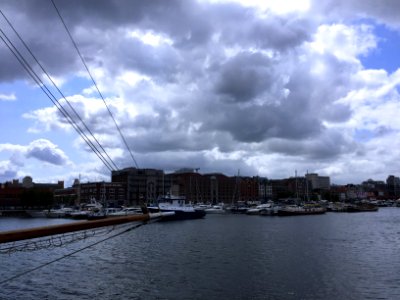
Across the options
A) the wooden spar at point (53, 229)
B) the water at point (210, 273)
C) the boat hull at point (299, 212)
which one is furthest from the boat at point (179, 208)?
the wooden spar at point (53, 229)

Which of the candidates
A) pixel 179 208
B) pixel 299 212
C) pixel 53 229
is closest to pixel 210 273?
pixel 53 229

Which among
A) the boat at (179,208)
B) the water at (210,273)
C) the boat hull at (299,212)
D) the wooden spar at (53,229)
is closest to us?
the wooden spar at (53,229)

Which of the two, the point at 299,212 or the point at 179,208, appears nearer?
the point at 179,208

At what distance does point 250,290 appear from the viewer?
98.4 ft

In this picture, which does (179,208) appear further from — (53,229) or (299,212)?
(53,229)

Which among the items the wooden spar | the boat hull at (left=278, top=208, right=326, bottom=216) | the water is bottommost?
the water

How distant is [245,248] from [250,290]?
24.5 m

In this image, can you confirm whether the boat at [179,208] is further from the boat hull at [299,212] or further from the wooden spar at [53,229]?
the wooden spar at [53,229]

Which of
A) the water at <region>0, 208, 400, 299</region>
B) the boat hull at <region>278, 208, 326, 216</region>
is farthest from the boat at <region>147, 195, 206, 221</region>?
the water at <region>0, 208, 400, 299</region>

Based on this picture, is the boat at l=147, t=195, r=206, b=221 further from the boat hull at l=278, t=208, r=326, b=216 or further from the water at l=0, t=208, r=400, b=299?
the water at l=0, t=208, r=400, b=299

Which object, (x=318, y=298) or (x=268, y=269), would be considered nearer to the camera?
(x=318, y=298)

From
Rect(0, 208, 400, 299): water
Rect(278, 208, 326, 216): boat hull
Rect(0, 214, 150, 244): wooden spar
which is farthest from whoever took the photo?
Rect(278, 208, 326, 216): boat hull

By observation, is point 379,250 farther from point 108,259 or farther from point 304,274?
point 108,259

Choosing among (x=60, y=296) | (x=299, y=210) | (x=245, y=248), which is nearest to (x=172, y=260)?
(x=245, y=248)
